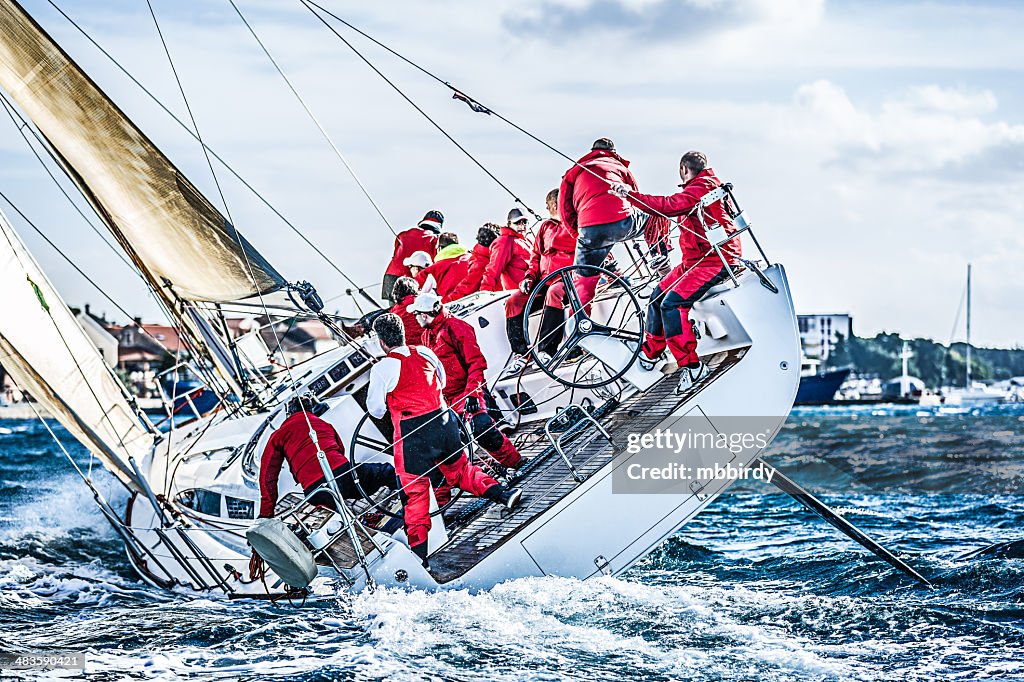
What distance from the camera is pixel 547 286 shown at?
26.1 ft

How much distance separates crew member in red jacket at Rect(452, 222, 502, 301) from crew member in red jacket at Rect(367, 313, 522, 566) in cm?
238

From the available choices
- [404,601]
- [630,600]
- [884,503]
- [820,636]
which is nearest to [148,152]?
[404,601]

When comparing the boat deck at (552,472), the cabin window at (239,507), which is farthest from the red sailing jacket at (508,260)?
the cabin window at (239,507)

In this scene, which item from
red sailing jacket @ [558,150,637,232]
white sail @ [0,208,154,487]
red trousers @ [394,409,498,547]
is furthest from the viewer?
white sail @ [0,208,154,487]

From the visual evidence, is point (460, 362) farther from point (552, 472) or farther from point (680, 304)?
point (680, 304)

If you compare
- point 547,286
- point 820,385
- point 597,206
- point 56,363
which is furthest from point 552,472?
point 820,385

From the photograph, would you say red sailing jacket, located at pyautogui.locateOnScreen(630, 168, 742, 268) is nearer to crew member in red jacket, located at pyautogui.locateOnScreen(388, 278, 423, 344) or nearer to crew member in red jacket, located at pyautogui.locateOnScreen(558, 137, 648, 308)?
crew member in red jacket, located at pyautogui.locateOnScreen(558, 137, 648, 308)

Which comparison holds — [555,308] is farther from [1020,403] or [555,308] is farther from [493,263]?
[1020,403]

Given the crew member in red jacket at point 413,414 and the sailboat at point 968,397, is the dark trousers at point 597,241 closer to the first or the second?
the crew member in red jacket at point 413,414

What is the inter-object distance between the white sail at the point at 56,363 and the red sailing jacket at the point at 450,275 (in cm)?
255

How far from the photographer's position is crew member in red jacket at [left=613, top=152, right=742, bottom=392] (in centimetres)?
706

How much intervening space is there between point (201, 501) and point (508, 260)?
9.09 feet

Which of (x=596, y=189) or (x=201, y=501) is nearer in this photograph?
(x=596, y=189)

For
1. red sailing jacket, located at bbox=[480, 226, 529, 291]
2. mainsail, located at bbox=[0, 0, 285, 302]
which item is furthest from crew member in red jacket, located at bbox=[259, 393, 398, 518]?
red sailing jacket, located at bbox=[480, 226, 529, 291]
